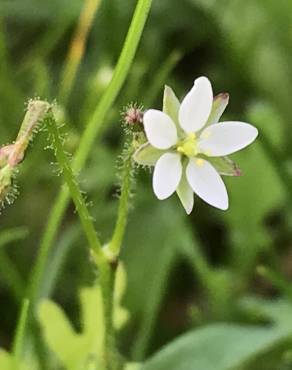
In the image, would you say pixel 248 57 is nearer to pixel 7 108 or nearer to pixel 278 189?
pixel 278 189

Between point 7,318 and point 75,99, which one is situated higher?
point 75,99

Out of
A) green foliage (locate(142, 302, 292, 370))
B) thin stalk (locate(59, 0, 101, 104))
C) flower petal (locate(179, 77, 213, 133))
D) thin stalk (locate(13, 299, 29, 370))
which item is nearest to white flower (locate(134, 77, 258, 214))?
flower petal (locate(179, 77, 213, 133))

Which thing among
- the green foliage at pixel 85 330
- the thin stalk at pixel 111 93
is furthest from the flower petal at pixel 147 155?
the green foliage at pixel 85 330

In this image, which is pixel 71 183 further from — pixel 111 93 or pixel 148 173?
pixel 148 173

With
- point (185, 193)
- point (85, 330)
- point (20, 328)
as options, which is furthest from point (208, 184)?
point (85, 330)

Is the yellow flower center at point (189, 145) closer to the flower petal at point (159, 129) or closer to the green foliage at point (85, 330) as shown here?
the flower petal at point (159, 129)

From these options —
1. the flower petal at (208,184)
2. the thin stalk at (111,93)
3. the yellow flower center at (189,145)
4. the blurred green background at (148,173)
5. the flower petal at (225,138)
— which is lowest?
the flower petal at (208,184)

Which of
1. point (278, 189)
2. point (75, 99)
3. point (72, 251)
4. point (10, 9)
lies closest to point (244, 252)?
point (278, 189)
